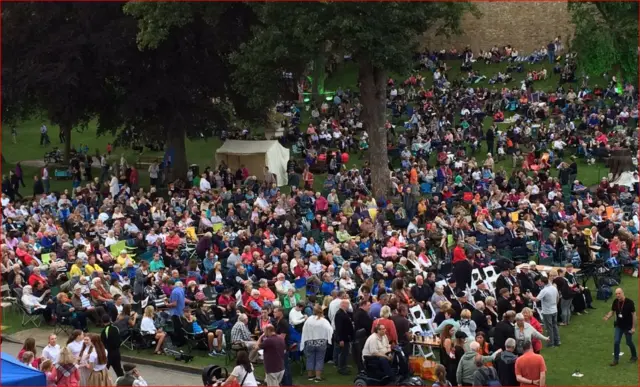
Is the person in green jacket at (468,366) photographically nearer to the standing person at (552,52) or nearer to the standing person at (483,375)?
the standing person at (483,375)

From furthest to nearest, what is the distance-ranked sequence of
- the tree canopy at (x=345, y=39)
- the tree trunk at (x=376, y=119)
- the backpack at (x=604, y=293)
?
the tree trunk at (x=376, y=119) → the tree canopy at (x=345, y=39) → the backpack at (x=604, y=293)

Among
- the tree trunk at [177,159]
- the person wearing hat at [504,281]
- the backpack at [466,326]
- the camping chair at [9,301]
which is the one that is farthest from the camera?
the tree trunk at [177,159]

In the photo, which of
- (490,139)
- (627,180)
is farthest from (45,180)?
(627,180)

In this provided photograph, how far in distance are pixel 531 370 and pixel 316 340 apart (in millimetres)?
3740

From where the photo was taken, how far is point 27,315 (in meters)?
20.4

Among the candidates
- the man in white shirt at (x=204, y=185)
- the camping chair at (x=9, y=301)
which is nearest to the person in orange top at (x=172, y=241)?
the camping chair at (x=9, y=301)

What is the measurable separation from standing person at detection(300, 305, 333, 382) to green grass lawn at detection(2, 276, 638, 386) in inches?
10.2

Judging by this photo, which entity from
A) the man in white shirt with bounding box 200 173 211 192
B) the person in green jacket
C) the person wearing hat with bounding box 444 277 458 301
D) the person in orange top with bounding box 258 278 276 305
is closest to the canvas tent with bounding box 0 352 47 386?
the person in green jacket

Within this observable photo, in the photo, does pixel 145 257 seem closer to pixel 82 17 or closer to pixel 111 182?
pixel 111 182

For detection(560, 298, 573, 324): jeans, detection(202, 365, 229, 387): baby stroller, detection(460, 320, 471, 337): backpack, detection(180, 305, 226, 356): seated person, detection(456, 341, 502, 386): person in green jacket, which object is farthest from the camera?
detection(560, 298, 573, 324): jeans

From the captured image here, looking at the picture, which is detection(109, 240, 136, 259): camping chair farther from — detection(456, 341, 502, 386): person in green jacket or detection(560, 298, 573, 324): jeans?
detection(456, 341, 502, 386): person in green jacket

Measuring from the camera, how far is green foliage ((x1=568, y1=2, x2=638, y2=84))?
38062 millimetres

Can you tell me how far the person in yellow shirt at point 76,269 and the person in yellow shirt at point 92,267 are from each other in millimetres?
122

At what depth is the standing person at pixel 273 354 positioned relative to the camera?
15461 mm
